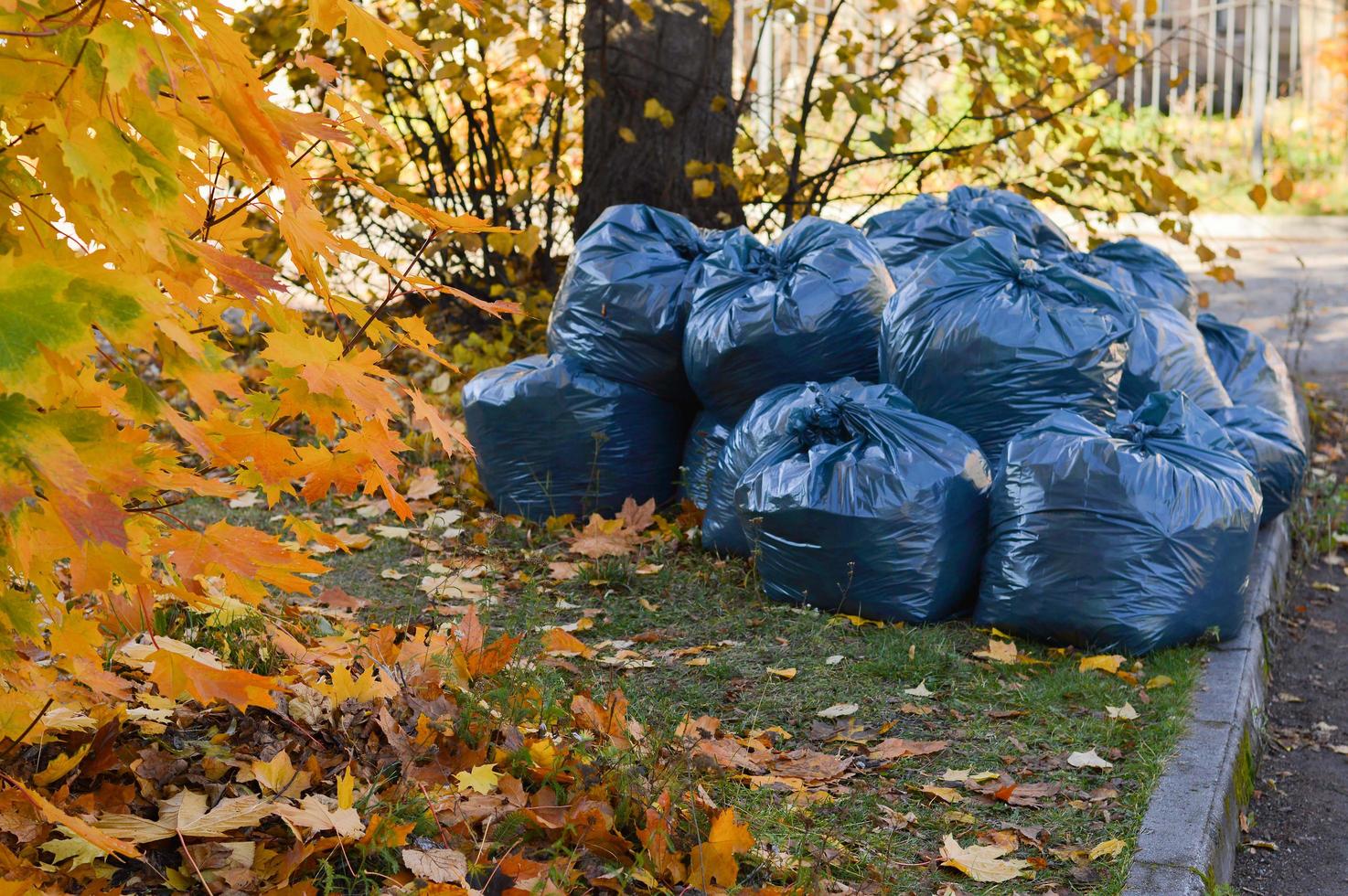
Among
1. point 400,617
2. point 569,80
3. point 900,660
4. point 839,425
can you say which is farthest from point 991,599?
point 569,80

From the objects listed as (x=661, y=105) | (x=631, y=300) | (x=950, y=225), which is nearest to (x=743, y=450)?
(x=631, y=300)

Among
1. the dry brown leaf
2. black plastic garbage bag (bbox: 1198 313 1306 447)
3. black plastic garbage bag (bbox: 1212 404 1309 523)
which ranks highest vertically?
black plastic garbage bag (bbox: 1198 313 1306 447)

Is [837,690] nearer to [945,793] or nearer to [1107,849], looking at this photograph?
[945,793]

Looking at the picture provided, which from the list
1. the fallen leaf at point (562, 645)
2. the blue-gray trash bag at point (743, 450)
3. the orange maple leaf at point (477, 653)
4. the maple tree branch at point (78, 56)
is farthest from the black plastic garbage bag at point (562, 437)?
the maple tree branch at point (78, 56)

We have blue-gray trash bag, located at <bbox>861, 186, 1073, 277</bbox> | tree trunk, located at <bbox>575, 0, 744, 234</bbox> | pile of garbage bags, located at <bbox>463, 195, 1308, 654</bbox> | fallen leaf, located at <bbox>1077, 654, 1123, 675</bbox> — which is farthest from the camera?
tree trunk, located at <bbox>575, 0, 744, 234</bbox>

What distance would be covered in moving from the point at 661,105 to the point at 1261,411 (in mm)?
2432

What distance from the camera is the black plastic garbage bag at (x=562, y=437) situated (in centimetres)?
428

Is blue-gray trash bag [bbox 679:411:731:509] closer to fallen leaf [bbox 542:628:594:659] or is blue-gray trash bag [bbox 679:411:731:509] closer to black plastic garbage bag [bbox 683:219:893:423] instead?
black plastic garbage bag [bbox 683:219:893:423]

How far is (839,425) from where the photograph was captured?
3.62 metres

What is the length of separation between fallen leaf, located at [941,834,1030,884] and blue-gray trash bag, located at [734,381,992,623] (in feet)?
3.64

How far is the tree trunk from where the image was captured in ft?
17.0

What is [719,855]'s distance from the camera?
6.89 ft

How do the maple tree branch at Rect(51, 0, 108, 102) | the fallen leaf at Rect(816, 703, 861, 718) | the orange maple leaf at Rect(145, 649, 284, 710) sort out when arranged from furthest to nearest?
the fallen leaf at Rect(816, 703, 861, 718)
the orange maple leaf at Rect(145, 649, 284, 710)
the maple tree branch at Rect(51, 0, 108, 102)

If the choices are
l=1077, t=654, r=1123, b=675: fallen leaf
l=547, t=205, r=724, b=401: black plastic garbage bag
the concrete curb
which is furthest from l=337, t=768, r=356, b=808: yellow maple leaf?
l=547, t=205, r=724, b=401: black plastic garbage bag
